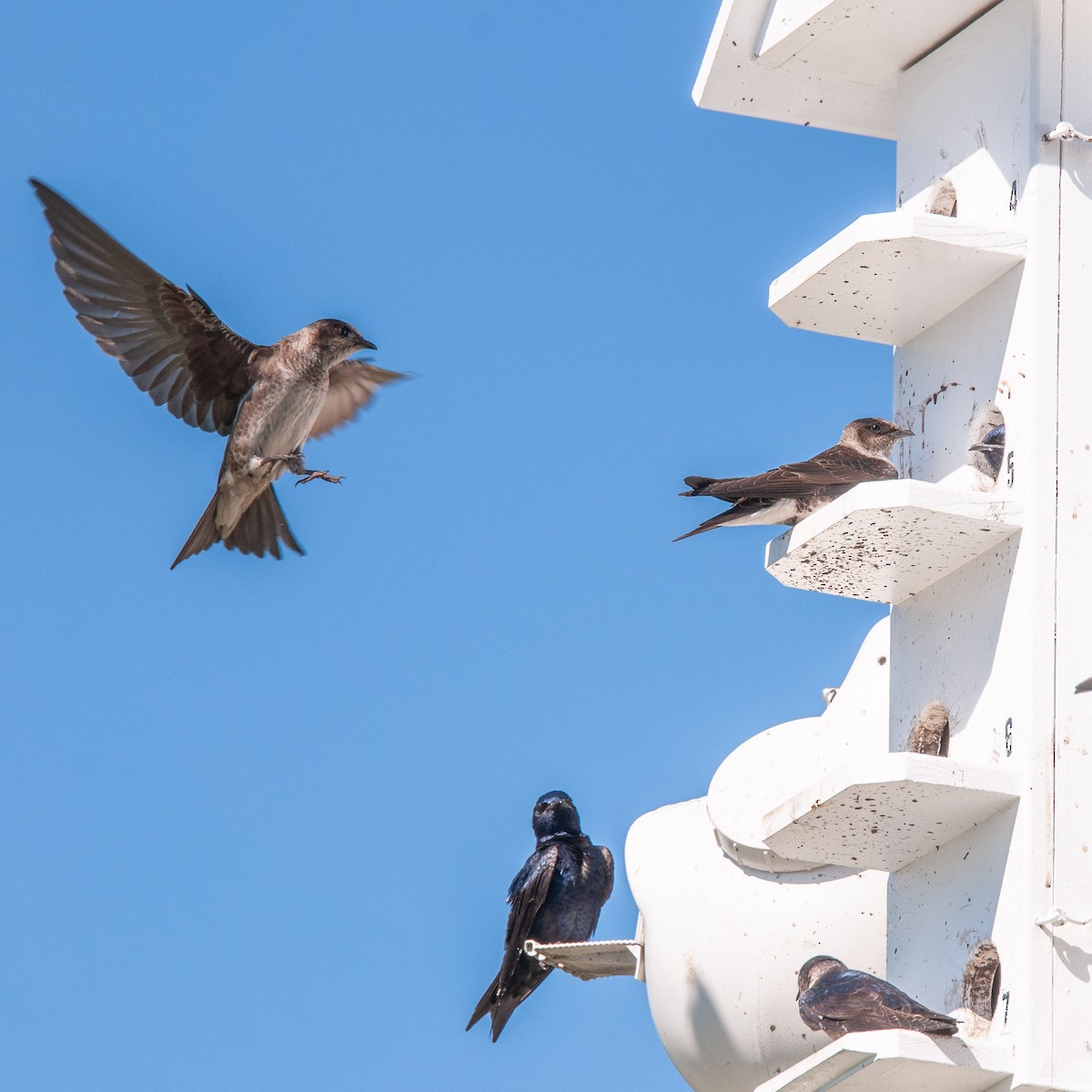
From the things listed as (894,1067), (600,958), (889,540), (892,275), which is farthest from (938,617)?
(600,958)

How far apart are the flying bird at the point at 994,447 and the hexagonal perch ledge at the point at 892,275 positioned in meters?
0.42

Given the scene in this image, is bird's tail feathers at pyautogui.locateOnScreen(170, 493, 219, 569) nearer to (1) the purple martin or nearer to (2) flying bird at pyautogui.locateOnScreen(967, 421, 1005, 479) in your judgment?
(1) the purple martin

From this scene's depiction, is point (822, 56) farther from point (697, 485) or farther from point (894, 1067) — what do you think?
point (894, 1067)

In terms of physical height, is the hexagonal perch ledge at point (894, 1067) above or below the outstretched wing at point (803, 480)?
below

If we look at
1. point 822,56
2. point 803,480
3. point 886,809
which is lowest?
point 886,809

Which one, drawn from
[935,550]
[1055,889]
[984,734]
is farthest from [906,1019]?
[935,550]

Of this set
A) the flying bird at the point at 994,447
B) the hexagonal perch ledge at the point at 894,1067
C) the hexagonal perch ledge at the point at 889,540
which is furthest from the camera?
the flying bird at the point at 994,447

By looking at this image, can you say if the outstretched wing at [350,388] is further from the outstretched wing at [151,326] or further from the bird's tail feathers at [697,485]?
the bird's tail feathers at [697,485]

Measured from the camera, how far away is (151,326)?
8.08 m

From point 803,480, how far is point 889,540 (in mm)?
591

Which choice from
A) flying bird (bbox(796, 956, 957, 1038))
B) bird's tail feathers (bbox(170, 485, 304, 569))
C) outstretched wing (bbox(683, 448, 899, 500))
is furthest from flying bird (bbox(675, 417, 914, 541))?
bird's tail feathers (bbox(170, 485, 304, 569))

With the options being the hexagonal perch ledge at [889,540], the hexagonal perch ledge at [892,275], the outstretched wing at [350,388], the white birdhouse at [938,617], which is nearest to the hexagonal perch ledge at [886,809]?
the white birdhouse at [938,617]

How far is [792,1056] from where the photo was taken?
6.60 metres

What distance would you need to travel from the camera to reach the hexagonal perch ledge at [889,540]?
17.7 feet
